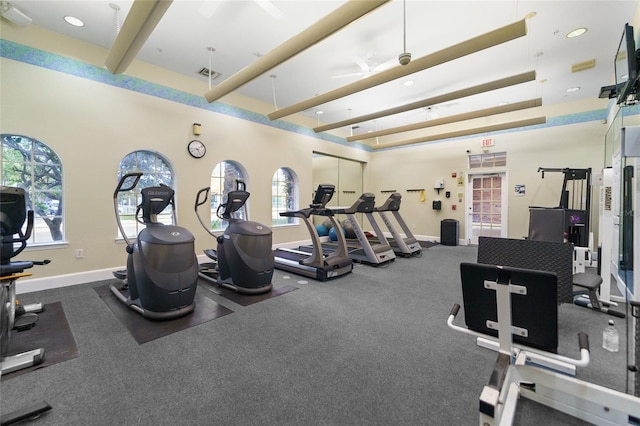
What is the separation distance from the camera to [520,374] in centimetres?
178

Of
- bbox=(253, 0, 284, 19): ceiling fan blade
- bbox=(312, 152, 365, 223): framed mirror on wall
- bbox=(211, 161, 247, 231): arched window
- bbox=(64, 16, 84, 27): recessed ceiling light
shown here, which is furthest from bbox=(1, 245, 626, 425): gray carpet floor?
bbox=(312, 152, 365, 223): framed mirror on wall

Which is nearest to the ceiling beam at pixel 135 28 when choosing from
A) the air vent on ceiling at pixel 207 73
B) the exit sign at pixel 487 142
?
the air vent on ceiling at pixel 207 73

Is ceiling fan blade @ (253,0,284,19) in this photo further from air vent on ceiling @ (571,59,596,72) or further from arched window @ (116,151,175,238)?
air vent on ceiling @ (571,59,596,72)

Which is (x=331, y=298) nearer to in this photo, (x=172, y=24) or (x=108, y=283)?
(x=108, y=283)

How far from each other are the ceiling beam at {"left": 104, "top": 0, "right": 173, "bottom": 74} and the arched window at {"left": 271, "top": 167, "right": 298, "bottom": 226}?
3978mm

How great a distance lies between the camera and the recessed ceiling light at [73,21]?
379 cm

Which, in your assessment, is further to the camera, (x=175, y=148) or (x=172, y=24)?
(x=175, y=148)

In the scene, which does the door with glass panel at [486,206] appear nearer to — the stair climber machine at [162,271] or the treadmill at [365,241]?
the treadmill at [365,241]

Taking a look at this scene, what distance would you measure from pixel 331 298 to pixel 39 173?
4.68 meters

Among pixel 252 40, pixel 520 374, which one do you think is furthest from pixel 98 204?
pixel 520 374

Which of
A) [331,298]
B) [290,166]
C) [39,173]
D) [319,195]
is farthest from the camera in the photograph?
[290,166]

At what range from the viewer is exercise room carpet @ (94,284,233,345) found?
273cm

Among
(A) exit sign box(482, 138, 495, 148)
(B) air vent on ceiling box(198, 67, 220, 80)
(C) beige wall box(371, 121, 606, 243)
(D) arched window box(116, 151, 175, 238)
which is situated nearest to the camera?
(D) arched window box(116, 151, 175, 238)

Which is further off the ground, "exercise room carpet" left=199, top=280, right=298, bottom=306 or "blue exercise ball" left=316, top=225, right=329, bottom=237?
"blue exercise ball" left=316, top=225, right=329, bottom=237
